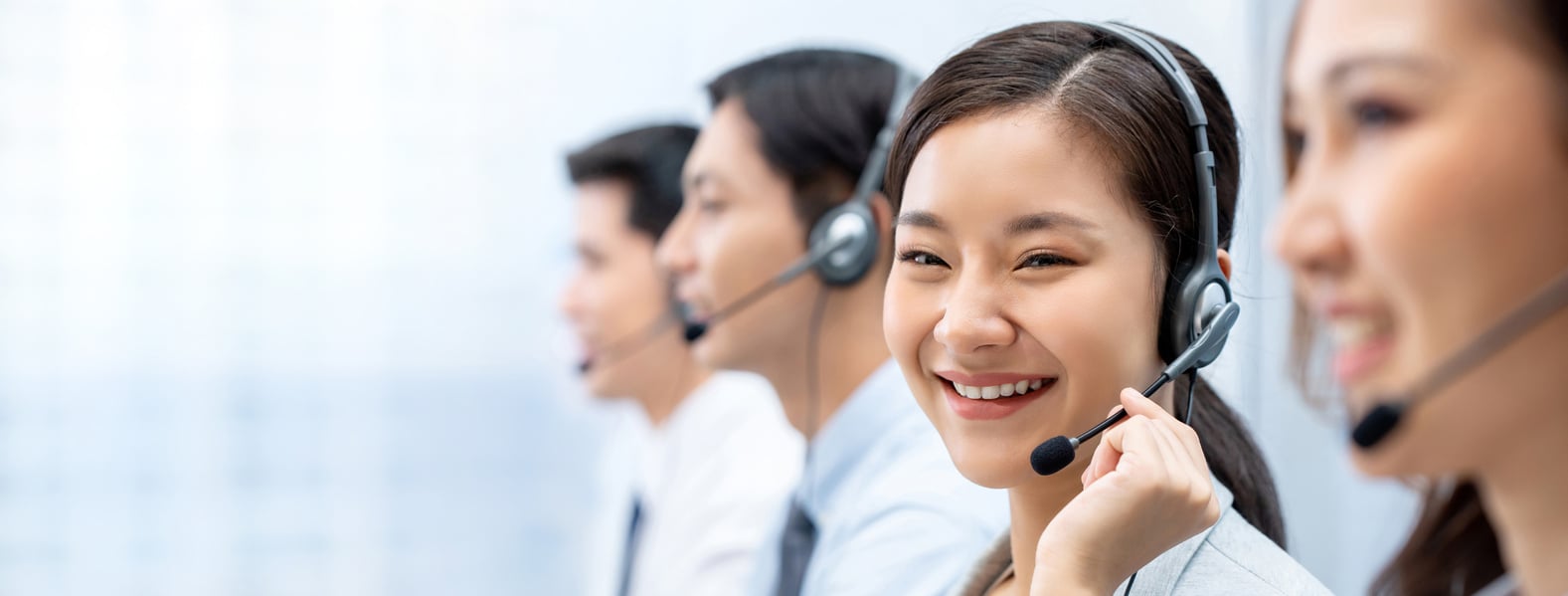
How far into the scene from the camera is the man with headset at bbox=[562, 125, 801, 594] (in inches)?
77.8

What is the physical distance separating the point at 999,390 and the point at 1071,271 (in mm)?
108

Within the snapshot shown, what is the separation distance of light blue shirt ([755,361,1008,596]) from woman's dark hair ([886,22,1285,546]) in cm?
24

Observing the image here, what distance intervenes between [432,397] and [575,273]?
0.80 metres

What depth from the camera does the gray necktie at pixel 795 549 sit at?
56.3 inches

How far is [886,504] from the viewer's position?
1.29 meters

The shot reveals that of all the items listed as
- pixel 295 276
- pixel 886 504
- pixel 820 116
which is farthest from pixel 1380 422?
pixel 295 276

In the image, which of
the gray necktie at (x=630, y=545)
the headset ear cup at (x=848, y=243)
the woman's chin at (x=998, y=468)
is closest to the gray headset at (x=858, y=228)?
the headset ear cup at (x=848, y=243)

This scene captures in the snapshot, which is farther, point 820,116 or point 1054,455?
point 820,116

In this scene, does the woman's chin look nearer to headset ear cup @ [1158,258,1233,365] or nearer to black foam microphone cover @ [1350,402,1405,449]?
headset ear cup @ [1158,258,1233,365]

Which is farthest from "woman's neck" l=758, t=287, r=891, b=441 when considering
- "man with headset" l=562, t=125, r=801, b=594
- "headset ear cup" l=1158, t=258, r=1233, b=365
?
"headset ear cup" l=1158, t=258, r=1233, b=365

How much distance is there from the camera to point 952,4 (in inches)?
65.2

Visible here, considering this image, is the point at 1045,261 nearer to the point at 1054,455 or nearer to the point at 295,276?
the point at 1054,455

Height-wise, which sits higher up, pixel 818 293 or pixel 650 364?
pixel 818 293

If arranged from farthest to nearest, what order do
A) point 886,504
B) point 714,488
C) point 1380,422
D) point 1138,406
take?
point 714,488
point 886,504
point 1138,406
point 1380,422
